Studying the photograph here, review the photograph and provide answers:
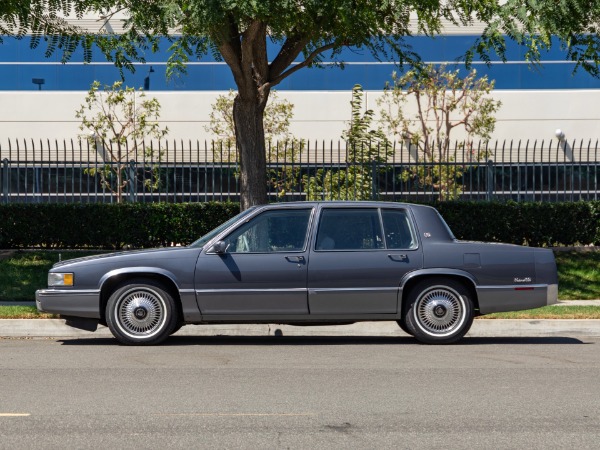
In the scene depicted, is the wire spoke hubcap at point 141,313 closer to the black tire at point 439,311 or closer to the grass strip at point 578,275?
the black tire at point 439,311

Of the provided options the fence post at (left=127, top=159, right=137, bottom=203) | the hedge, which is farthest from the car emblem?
the fence post at (left=127, top=159, right=137, bottom=203)

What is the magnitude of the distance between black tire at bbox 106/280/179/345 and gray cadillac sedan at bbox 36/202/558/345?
0.04 feet

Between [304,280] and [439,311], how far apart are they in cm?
155

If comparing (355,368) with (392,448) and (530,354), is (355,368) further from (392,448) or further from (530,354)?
(392,448)

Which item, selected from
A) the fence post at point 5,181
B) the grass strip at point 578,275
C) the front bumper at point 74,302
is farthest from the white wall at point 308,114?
the front bumper at point 74,302

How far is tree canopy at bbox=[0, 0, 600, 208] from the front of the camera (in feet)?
46.6

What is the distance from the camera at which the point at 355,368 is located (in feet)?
31.5

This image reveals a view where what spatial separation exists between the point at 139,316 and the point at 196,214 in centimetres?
905

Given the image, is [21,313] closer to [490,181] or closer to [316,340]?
[316,340]

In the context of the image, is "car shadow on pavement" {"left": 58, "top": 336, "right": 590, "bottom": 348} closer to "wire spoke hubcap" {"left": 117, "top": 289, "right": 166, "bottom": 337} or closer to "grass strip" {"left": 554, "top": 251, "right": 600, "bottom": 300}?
"wire spoke hubcap" {"left": 117, "top": 289, "right": 166, "bottom": 337}

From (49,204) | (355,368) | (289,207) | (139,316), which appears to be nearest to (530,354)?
(355,368)

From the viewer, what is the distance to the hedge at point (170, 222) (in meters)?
20.0

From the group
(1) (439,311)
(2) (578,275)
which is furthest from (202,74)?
(1) (439,311)

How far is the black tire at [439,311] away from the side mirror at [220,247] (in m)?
2.11
